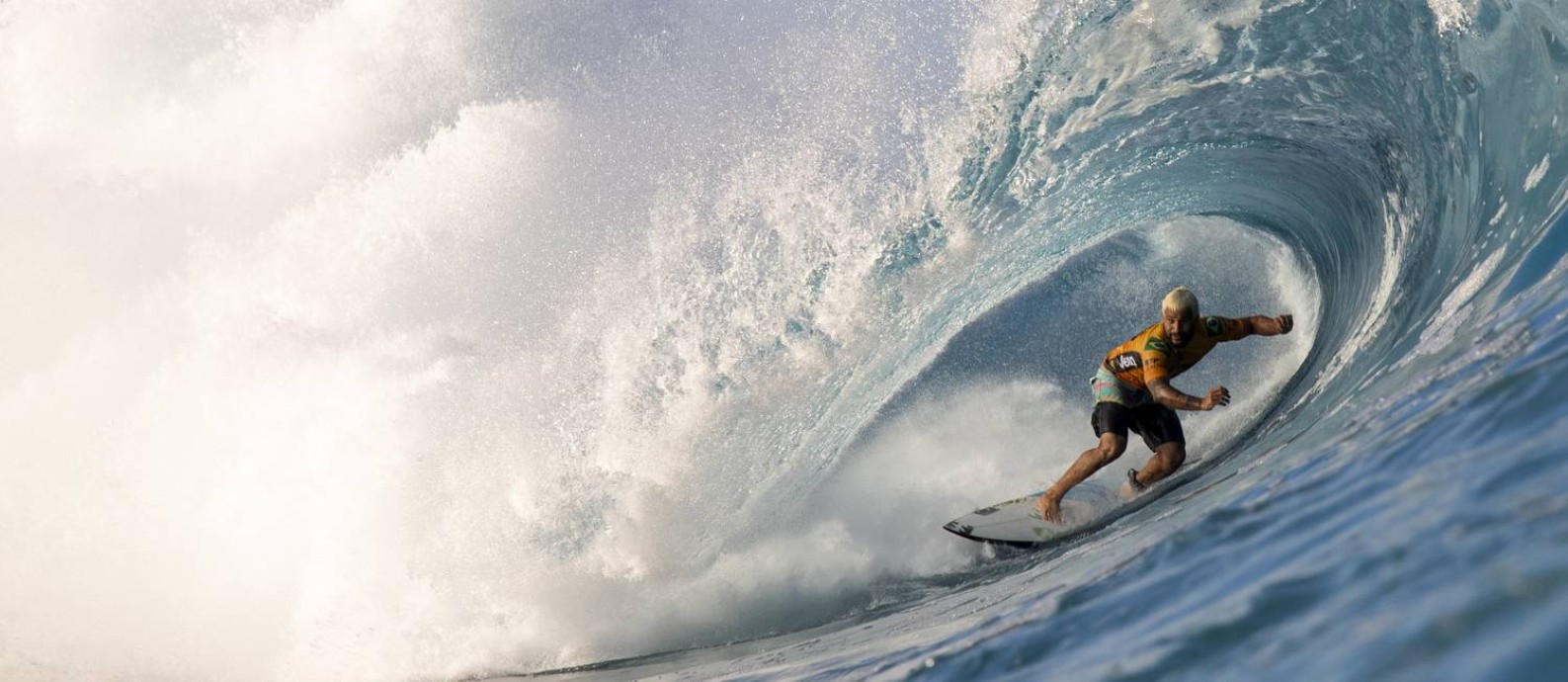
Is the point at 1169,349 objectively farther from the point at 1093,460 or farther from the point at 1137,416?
the point at 1093,460

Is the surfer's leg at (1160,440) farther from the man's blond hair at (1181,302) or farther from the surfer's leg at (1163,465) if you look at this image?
the man's blond hair at (1181,302)

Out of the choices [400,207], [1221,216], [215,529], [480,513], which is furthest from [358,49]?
[1221,216]

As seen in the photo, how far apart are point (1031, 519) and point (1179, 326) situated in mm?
1531

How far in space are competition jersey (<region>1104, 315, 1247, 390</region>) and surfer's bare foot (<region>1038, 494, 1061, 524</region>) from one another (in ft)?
2.95

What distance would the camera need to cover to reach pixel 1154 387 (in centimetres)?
729

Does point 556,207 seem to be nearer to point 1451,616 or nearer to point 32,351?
point 32,351

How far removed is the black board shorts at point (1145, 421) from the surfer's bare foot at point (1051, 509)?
1.83 ft

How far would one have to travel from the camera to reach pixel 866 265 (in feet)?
30.9

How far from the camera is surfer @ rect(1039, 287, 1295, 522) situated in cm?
726

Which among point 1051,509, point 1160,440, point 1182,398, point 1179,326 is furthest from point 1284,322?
point 1051,509

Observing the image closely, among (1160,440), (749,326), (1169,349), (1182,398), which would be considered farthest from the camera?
(749,326)

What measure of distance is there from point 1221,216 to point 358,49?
384 inches

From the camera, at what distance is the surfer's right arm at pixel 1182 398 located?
22.1 feet

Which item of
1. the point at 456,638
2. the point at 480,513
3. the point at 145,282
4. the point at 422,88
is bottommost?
the point at 456,638
